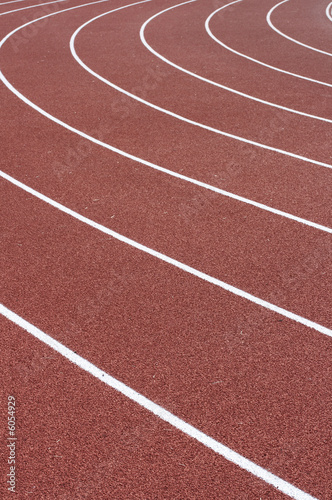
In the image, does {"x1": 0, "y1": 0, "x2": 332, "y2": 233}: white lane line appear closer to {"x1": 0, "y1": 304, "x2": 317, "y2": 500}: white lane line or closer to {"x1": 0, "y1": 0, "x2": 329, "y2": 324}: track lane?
{"x1": 0, "y1": 0, "x2": 329, "y2": 324}: track lane

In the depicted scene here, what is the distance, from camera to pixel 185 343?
13.2 ft

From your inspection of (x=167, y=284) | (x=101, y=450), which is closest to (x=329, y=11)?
(x=167, y=284)

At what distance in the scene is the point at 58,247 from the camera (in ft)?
16.6

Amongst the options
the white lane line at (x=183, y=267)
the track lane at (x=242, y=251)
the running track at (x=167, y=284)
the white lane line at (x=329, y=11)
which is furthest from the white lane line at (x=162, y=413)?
the white lane line at (x=329, y=11)

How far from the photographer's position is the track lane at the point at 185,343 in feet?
11.1

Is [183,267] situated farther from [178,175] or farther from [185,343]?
[178,175]

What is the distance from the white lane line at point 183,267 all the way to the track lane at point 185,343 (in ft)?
0.33

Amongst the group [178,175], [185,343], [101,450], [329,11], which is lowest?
[101,450]

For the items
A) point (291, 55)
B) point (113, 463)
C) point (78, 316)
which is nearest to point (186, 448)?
point (113, 463)

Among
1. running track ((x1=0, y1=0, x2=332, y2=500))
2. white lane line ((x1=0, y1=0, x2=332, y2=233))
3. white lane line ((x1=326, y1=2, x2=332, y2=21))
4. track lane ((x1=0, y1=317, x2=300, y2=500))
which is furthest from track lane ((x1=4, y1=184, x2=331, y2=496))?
white lane line ((x1=326, y1=2, x2=332, y2=21))

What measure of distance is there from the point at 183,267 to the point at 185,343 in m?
0.98

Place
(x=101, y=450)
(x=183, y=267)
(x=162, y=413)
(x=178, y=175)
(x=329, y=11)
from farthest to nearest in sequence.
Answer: (x=329, y=11) → (x=178, y=175) → (x=183, y=267) → (x=162, y=413) → (x=101, y=450)

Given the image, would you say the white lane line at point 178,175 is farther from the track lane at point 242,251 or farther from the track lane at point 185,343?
the track lane at point 185,343

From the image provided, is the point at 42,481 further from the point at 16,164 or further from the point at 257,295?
the point at 16,164
